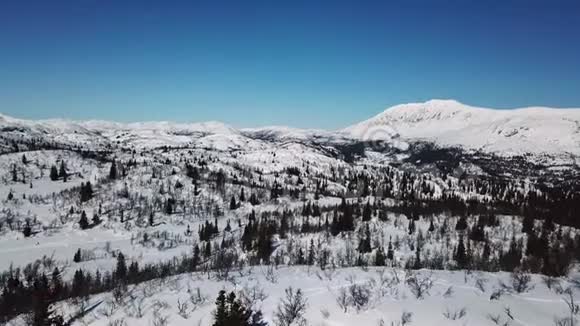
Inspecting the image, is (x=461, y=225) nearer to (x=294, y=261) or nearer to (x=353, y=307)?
(x=294, y=261)

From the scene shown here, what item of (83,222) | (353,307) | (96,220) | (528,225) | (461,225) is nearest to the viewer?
(353,307)

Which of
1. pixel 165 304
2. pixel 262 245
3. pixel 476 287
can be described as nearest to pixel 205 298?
pixel 165 304

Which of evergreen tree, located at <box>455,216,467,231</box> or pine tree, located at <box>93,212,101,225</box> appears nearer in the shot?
evergreen tree, located at <box>455,216,467,231</box>

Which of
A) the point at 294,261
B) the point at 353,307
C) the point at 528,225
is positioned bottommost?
the point at 294,261

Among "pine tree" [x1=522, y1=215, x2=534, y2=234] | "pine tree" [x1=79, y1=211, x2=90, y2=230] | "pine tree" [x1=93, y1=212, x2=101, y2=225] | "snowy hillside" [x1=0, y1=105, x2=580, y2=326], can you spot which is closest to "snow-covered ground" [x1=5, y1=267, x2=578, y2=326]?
"snowy hillside" [x1=0, y1=105, x2=580, y2=326]

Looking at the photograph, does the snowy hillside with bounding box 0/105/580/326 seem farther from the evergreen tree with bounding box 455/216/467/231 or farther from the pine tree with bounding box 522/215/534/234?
the pine tree with bounding box 522/215/534/234

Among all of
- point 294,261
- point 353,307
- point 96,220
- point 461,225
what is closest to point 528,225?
point 461,225

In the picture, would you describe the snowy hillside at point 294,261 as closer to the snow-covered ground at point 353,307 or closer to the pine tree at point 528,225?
the snow-covered ground at point 353,307

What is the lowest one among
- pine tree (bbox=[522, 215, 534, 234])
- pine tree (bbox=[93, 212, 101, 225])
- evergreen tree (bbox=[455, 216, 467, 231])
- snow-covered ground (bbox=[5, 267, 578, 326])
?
pine tree (bbox=[93, 212, 101, 225])

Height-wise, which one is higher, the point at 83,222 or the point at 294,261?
the point at 294,261

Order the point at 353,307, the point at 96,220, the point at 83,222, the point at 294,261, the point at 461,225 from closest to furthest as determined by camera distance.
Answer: the point at 353,307 → the point at 294,261 → the point at 461,225 → the point at 83,222 → the point at 96,220

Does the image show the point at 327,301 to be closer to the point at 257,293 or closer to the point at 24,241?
the point at 257,293
